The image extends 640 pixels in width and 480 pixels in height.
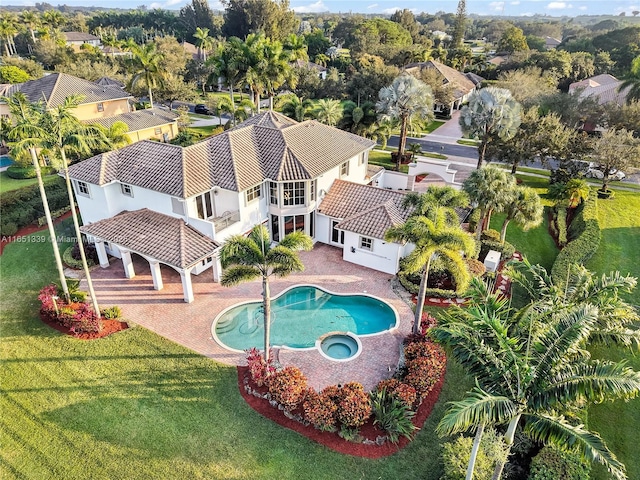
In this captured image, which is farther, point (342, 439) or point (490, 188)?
point (490, 188)

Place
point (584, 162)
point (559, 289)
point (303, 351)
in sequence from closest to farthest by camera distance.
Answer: point (559, 289), point (303, 351), point (584, 162)

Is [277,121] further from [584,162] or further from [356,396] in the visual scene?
[584,162]

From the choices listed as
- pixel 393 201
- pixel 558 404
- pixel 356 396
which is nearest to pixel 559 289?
pixel 558 404

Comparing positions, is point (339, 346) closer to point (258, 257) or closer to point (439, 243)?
point (258, 257)

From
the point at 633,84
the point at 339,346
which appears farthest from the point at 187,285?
the point at 633,84

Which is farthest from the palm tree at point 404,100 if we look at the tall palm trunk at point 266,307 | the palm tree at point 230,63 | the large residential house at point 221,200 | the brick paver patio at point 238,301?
the tall palm trunk at point 266,307

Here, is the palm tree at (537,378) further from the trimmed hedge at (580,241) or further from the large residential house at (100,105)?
the large residential house at (100,105)
